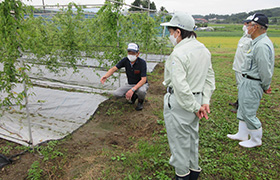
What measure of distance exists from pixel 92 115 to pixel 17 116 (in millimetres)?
1504

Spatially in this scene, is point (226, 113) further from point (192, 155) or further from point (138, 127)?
point (192, 155)

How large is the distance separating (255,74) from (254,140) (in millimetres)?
1105

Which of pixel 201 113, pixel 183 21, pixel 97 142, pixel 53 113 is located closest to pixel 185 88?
pixel 201 113

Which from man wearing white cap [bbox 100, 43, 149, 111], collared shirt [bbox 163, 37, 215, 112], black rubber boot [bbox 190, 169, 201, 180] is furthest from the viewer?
man wearing white cap [bbox 100, 43, 149, 111]

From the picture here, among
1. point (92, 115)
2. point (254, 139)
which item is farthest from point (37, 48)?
point (254, 139)

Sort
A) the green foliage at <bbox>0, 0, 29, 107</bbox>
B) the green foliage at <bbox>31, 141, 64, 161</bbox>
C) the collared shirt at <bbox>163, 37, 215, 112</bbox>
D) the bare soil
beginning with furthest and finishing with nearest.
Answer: the green foliage at <bbox>31, 141, 64, 161</bbox>
the bare soil
the green foliage at <bbox>0, 0, 29, 107</bbox>
the collared shirt at <bbox>163, 37, 215, 112</bbox>

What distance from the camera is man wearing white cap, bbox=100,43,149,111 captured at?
397 centimetres

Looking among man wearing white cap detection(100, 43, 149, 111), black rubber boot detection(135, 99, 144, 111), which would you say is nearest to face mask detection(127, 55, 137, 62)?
man wearing white cap detection(100, 43, 149, 111)

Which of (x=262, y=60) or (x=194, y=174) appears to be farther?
(x=262, y=60)

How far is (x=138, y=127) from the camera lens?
12.3 ft

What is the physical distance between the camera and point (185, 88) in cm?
177

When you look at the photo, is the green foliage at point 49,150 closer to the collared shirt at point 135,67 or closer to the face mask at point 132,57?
the collared shirt at point 135,67

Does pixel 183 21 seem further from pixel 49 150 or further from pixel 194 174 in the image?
pixel 49 150

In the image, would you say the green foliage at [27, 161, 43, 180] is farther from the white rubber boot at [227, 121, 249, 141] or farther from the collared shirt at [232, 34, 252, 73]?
the collared shirt at [232, 34, 252, 73]
